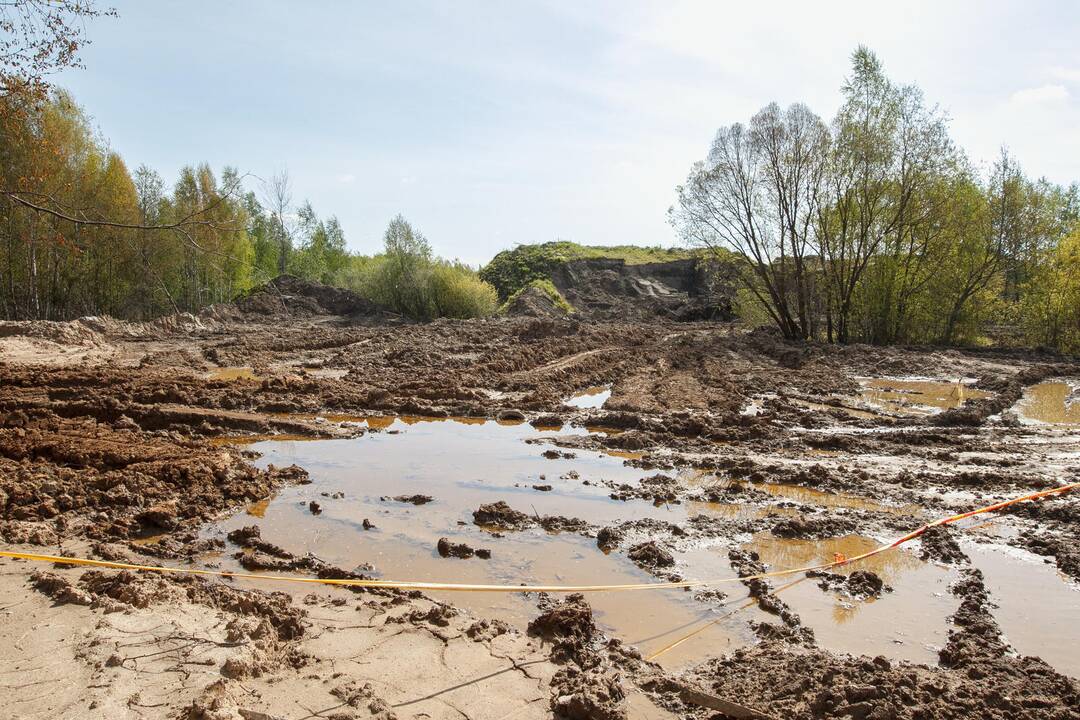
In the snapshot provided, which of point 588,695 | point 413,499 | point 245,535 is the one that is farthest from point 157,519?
point 588,695

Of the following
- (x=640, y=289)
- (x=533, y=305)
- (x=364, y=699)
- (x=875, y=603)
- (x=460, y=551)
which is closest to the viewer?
(x=364, y=699)

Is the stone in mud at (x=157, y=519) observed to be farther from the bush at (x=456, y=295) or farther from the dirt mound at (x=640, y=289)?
the dirt mound at (x=640, y=289)

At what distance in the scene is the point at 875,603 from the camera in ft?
16.8

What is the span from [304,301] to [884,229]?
89.5 feet

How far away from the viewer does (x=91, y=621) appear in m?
4.10

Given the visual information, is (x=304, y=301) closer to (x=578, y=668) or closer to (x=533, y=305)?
(x=533, y=305)

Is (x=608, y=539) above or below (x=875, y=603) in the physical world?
above

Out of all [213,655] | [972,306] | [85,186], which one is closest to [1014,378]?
[972,306]

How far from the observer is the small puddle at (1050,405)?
40.1 ft

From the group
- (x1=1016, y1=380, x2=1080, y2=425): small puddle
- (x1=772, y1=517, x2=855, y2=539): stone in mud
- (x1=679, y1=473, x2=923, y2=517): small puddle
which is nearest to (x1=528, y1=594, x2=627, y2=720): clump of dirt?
(x1=772, y1=517, x2=855, y2=539): stone in mud

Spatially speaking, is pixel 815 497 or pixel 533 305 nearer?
pixel 815 497

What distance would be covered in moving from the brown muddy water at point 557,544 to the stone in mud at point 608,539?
81mm

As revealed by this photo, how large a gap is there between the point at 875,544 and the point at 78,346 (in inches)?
841

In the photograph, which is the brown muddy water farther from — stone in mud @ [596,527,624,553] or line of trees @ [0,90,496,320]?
line of trees @ [0,90,496,320]
